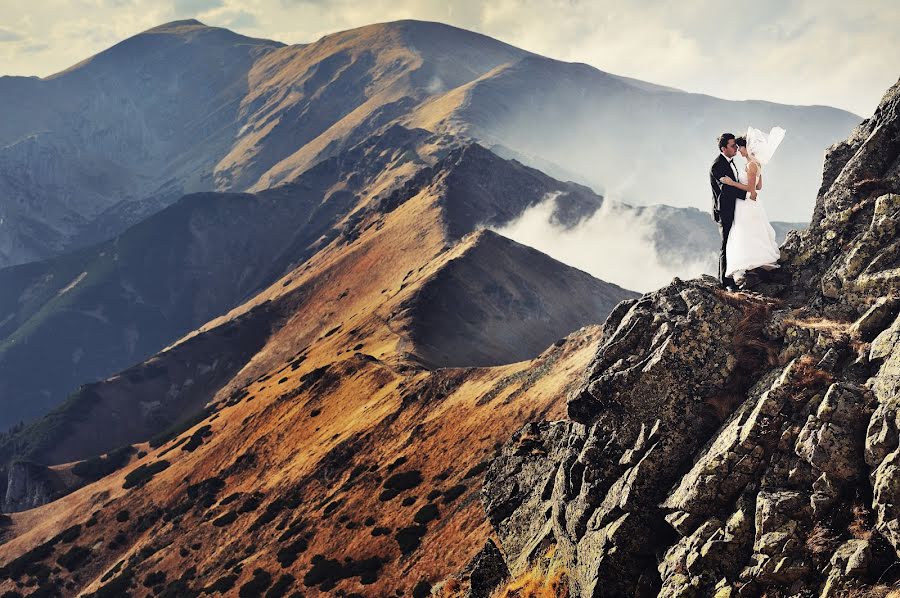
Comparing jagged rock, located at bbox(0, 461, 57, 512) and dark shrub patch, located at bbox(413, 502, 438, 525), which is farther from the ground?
dark shrub patch, located at bbox(413, 502, 438, 525)

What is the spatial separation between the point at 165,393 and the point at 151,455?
60369 millimetres

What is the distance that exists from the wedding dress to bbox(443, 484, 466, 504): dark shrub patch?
3075 cm

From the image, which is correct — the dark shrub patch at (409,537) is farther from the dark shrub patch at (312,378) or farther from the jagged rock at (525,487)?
the dark shrub patch at (312,378)

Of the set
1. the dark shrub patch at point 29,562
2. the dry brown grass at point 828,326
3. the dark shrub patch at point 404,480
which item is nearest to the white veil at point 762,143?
the dry brown grass at point 828,326

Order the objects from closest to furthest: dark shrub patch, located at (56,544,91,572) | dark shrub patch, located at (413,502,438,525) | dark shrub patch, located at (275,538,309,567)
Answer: dark shrub patch, located at (413,502,438,525)
dark shrub patch, located at (275,538,309,567)
dark shrub patch, located at (56,544,91,572)

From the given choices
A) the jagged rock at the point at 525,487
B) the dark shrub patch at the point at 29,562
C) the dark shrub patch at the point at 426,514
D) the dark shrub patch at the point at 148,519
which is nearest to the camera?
the jagged rock at the point at 525,487

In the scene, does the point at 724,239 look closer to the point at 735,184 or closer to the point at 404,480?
the point at 735,184

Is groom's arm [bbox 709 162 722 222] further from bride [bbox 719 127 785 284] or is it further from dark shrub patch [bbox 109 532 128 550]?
dark shrub patch [bbox 109 532 128 550]

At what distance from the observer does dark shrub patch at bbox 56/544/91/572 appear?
75375 mm

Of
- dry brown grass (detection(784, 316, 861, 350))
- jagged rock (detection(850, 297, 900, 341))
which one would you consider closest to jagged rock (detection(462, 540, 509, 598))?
dry brown grass (detection(784, 316, 861, 350))

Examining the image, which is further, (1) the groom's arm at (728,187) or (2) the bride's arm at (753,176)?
(1) the groom's arm at (728,187)

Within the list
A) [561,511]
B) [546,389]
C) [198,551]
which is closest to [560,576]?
[561,511]

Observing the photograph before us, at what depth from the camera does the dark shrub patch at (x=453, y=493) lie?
46594 millimetres

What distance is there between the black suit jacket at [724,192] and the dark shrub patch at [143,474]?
86789 mm
